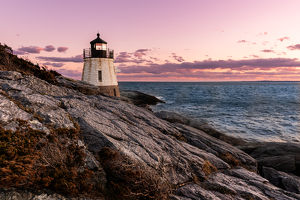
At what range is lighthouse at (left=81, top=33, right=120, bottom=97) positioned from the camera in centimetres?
2323

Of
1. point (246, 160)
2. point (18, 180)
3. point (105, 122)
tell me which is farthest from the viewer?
point (246, 160)

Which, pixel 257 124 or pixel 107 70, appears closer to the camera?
pixel 107 70

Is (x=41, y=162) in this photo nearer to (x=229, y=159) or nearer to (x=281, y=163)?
(x=229, y=159)

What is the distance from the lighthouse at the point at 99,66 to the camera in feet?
76.2

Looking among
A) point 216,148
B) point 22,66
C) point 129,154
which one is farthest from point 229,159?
point 22,66

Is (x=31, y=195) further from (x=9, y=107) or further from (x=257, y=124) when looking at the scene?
(x=257, y=124)

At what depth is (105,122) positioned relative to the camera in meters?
8.02

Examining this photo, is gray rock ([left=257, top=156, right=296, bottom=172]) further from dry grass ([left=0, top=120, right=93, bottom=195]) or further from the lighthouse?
the lighthouse

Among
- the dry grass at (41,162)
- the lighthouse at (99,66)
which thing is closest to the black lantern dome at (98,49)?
the lighthouse at (99,66)

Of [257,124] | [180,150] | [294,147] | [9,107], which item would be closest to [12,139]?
[9,107]

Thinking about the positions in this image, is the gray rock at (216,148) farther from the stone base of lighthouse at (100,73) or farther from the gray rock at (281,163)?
the stone base of lighthouse at (100,73)

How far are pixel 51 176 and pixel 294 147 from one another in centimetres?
1717

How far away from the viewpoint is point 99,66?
23391 mm

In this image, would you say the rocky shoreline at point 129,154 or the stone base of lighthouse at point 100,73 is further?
the stone base of lighthouse at point 100,73
